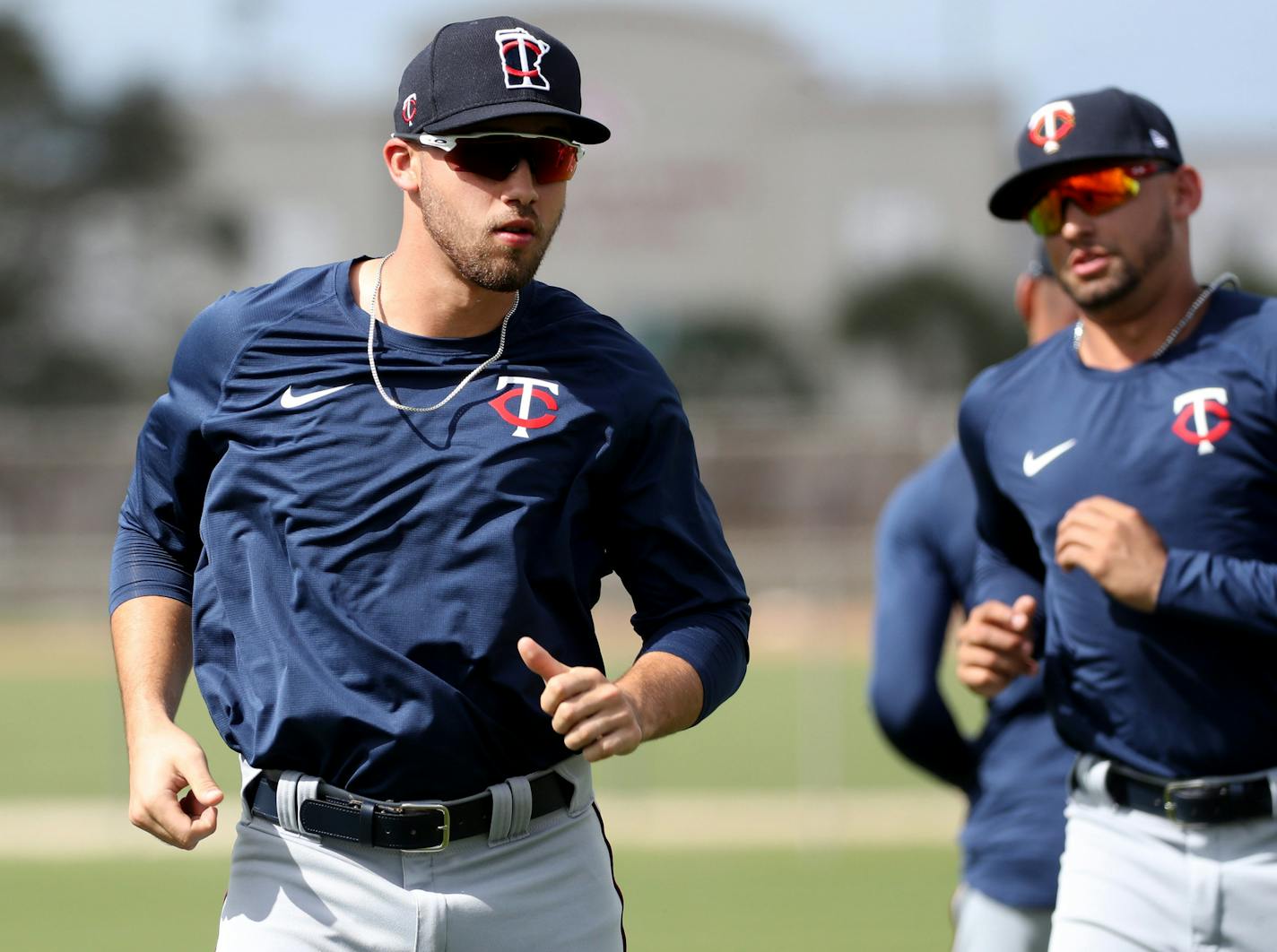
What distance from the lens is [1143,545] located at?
436 centimetres

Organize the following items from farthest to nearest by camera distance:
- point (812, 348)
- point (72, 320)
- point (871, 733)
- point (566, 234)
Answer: point (566, 234) < point (812, 348) < point (72, 320) < point (871, 733)

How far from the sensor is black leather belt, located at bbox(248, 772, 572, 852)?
3652 mm

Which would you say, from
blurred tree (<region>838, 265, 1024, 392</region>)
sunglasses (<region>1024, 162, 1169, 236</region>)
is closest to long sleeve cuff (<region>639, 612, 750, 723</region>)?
sunglasses (<region>1024, 162, 1169, 236</region>)

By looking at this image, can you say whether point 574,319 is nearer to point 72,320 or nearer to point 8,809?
point 8,809

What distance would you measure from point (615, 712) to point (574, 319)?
956 millimetres

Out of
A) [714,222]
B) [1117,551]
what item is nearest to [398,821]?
[1117,551]

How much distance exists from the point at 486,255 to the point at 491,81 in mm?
347

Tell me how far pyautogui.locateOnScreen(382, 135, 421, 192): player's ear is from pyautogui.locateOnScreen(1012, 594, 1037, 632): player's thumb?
1.85 metres

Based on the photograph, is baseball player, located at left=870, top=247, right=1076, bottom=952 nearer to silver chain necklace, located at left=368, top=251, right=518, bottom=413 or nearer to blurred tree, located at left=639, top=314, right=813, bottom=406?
silver chain necklace, located at left=368, top=251, right=518, bottom=413

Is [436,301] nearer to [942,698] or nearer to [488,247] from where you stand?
[488,247]

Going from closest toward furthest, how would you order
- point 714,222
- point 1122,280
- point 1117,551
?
point 1117,551 → point 1122,280 → point 714,222

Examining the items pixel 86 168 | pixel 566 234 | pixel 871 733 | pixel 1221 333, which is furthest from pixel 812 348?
pixel 1221 333

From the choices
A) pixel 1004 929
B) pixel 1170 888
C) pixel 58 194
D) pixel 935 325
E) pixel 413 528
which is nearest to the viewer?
pixel 413 528

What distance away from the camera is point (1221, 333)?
465cm
